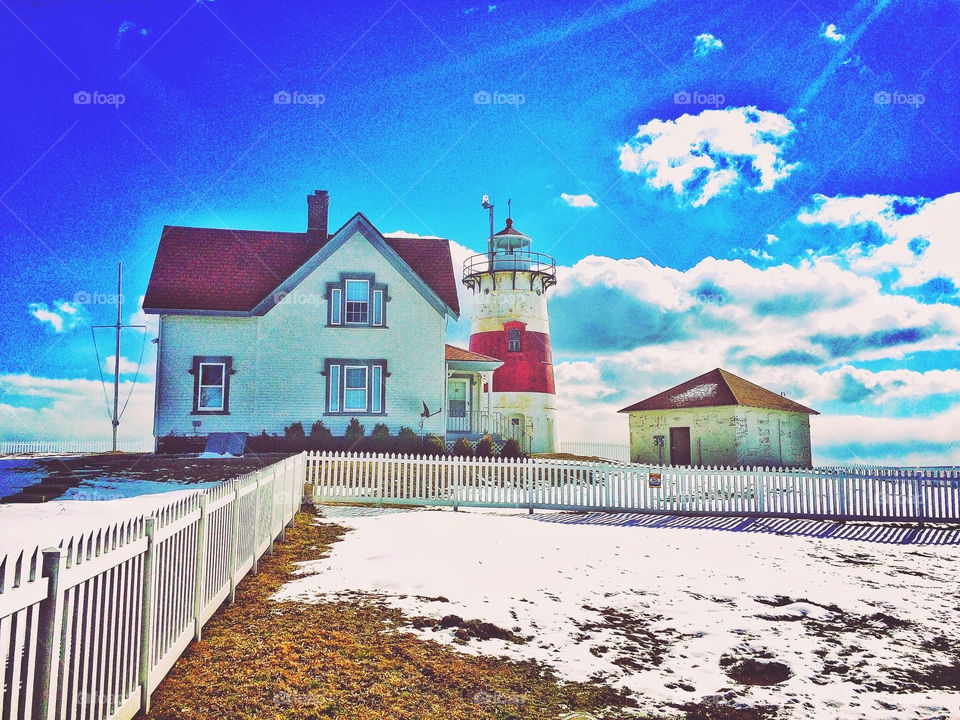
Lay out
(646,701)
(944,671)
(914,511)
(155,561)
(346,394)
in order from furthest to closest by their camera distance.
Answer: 1. (346,394)
2. (914,511)
3. (944,671)
4. (646,701)
5. (155,561)

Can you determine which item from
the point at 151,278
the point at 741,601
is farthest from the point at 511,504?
the point at 151,278

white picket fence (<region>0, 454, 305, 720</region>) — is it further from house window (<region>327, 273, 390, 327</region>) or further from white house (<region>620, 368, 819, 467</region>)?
white house (<region>620, 368, 819, 467</region>)

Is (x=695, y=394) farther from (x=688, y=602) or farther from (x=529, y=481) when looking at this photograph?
(x=688, y=602)

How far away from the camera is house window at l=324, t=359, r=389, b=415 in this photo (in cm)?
2267

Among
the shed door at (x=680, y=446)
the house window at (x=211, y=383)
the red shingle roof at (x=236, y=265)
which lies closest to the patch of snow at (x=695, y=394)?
the shed door at (x=680, y=446)

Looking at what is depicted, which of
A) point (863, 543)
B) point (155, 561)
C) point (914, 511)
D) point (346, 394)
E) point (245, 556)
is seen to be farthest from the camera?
point (346, 394)

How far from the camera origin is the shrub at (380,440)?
2161 cm

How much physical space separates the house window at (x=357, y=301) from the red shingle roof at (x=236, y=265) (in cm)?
157

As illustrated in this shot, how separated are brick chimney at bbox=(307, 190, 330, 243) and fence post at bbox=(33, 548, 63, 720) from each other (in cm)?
2373

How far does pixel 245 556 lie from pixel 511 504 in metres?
8.99

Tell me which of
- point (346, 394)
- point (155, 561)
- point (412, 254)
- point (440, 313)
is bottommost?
point (155, 561)

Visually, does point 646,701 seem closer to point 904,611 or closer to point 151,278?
point 904,611

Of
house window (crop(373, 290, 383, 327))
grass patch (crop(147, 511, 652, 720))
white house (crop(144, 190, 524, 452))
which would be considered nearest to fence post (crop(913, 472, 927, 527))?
grass patch (crop(147, 511, 652, 720))

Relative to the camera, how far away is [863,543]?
12.5m
